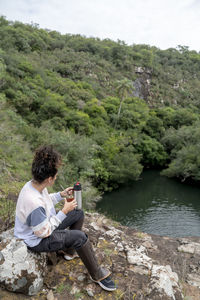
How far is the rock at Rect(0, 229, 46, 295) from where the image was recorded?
2.48 meters

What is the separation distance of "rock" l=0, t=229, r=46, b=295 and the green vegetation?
45.4 inches

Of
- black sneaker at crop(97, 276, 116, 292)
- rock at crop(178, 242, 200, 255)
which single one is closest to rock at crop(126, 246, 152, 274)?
black sneaker at crop(97, 276, 116, 292)

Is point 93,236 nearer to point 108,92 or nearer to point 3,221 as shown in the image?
point 3,221

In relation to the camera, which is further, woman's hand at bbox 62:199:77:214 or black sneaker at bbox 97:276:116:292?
black sneaker at bbox 97:276:116:292

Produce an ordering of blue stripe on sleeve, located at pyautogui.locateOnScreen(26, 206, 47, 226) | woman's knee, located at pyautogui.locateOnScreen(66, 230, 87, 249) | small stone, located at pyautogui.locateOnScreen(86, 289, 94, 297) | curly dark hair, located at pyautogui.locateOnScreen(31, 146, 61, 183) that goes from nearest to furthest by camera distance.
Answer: blue stripe on sleeve, located at pyautogui.locateOnScreen(26, 206, 47, 226)
curly dark hair, located at pyautogui.locateOnScreen(31, 146, 61, 183)
woman's knee, located at pyautogui.locateOnScreen(66, 230, 87, 249)
small stone, located at pyautogui.locateOnScreen(86, 289, 94, 297)

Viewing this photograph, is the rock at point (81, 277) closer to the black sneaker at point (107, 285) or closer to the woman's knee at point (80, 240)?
the black sneaker at point (107, 285)

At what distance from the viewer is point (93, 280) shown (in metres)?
2.79

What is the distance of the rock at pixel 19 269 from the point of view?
2.48m

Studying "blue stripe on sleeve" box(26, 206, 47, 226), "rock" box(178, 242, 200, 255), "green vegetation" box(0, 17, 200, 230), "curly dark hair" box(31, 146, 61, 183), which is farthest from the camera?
"green vegetation" box(0, 17, 200, 230)

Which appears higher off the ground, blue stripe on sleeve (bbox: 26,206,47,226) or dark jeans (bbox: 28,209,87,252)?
blue stripe on sleeve (bbox: 26,206,47,226)

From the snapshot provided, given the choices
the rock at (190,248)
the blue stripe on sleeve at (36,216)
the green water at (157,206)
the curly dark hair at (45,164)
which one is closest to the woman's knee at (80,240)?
the blue stripe on sleeve at (36,216)

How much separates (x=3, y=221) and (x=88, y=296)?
184 centimetres

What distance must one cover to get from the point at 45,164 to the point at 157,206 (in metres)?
20.3

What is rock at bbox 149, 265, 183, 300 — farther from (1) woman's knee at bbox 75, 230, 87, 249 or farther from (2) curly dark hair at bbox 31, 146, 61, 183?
(2) curly dark hair at bbox 31, 146, 61, 183
